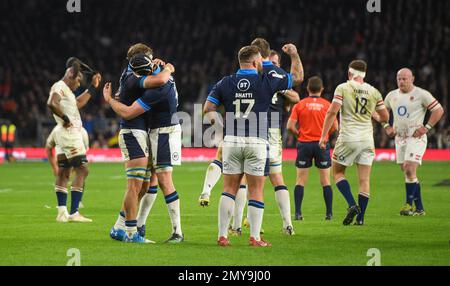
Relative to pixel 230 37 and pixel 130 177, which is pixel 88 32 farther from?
pixel 130 177

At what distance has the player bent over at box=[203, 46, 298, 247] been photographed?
11078mm

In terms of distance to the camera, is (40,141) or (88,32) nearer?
(40,141)

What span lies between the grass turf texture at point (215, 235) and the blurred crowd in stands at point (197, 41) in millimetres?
18009

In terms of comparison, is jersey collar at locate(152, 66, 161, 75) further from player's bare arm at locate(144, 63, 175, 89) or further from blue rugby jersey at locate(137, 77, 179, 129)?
player's bare arm at locate(144, 63, 175, 89)

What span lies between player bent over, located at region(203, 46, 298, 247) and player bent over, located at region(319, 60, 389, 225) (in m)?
2.78

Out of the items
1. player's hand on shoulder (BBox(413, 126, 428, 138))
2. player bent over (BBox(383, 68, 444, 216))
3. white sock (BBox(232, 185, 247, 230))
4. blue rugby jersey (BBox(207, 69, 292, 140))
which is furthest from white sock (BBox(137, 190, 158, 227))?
player's hand on shoulder (BBox(413, 126, 428, 138))

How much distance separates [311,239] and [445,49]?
3016cm

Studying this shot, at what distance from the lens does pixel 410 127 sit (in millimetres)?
16094

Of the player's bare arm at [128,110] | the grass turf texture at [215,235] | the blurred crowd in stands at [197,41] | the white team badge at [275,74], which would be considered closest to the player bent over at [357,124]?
the grass turf texture at [215,235]

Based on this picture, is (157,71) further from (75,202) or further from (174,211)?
(75,202)

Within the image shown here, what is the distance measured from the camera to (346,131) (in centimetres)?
1419

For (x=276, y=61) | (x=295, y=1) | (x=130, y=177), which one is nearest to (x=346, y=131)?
(x=276, y=61)

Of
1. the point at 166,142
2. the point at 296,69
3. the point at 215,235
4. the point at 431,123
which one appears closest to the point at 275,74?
the point at 296,69

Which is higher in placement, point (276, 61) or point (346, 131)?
point (276, 61)
